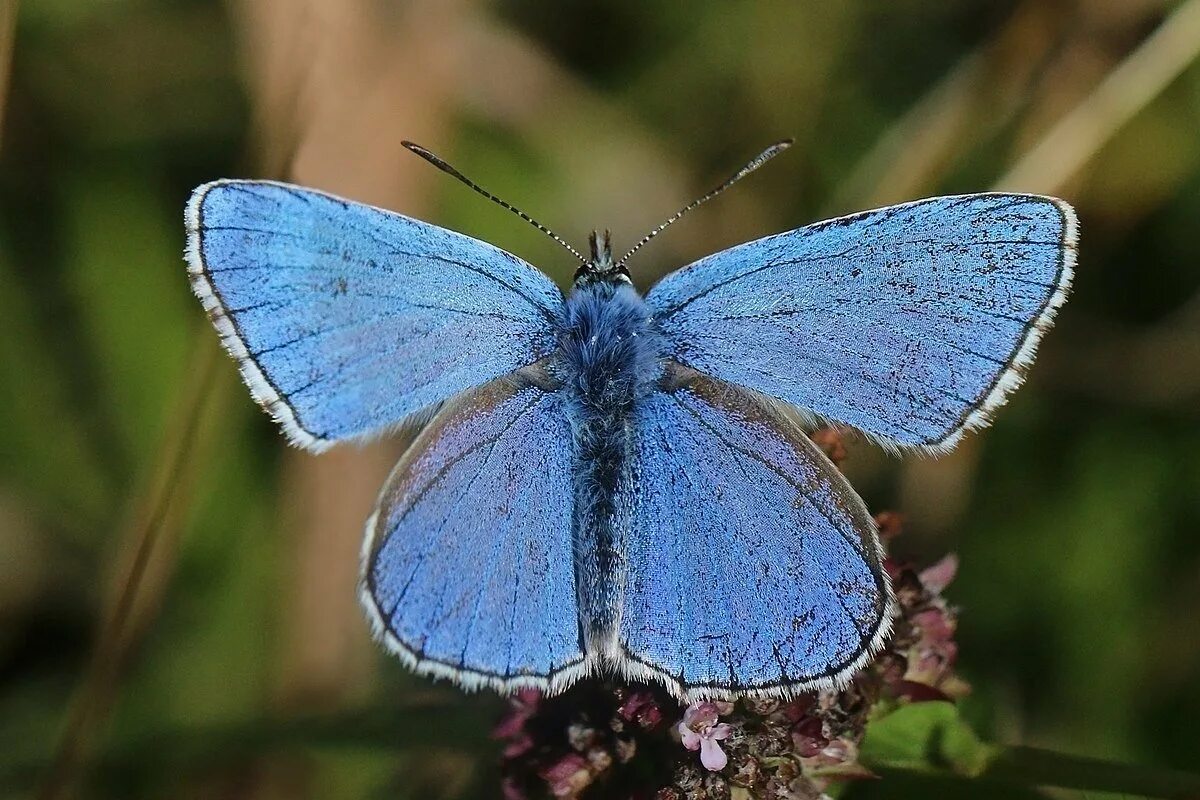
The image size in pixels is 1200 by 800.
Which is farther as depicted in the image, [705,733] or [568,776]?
[568,776]

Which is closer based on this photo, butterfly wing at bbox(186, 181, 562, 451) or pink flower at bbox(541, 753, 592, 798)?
butterfly wing at bbox(186, 181, 562, 451)

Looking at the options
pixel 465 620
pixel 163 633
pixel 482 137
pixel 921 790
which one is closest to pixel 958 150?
pixel 482 137

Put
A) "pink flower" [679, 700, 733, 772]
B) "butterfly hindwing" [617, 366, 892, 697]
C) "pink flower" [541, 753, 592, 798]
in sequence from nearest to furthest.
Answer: "butterfly hindwing" [617, 366, 892, 697], "pink flower" [679, 700, 733, 772], "pink flower" [541, 753, 592, 798]

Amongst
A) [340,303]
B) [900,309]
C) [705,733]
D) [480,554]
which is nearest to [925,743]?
[705,733]

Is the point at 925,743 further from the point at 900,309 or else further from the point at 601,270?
the point at 601,270

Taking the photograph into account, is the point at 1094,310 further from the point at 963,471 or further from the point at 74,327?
the point at 74,327

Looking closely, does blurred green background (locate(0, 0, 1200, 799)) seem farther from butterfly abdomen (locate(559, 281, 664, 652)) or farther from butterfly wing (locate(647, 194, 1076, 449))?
butterfly wing (locate(647, 194, 1076, 449))

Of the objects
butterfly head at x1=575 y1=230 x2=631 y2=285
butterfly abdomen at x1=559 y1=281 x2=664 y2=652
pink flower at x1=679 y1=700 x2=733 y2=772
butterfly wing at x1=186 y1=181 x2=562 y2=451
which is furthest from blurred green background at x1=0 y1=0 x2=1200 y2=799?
butterfly head at x1=575 y1=230 x2=631 y2=285
